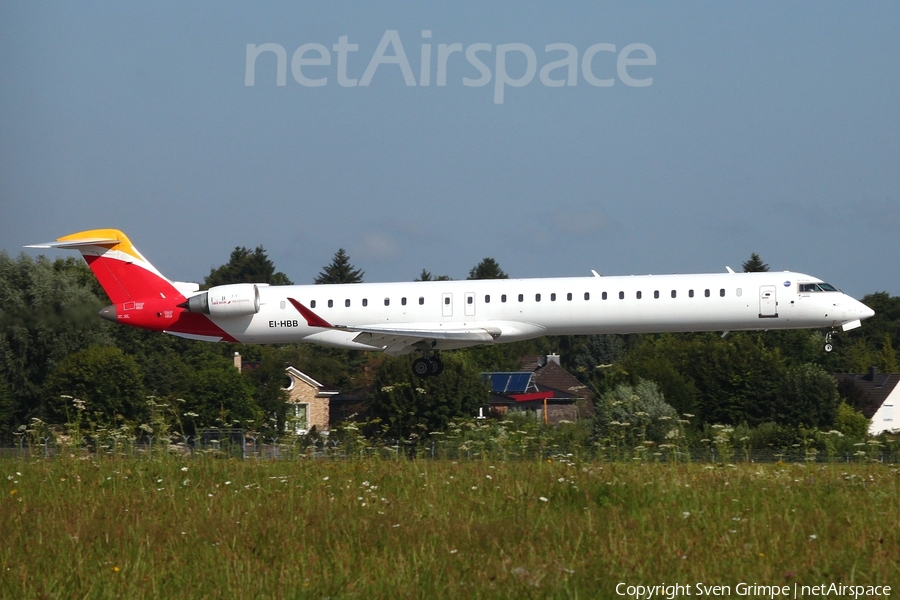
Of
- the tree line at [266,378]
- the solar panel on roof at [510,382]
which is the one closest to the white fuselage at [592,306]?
the tree line at [266,378]

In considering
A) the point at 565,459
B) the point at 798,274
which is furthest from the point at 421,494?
the point at 798,274

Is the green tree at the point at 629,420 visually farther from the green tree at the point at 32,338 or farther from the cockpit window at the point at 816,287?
the green tree at the point at 32,338

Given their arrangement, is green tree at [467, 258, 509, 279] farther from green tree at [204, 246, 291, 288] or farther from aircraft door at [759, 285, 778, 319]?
aircraft door at [759, 285, 778, 319]

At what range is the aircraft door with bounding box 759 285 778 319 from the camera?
23.4 meters

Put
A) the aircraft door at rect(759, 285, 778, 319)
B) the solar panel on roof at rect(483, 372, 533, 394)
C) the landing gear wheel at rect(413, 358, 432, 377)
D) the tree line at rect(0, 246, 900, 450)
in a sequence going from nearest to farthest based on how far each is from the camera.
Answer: the aircraft door at rect(759, 285, 778, 319), the landing gear wheel at rect(413, 358, 432, 377), the tree line at rect(0, 246, 900, 450), the solar panel on roof at rect(483, 372, 533, 394)

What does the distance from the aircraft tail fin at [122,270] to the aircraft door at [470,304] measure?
24.0ft

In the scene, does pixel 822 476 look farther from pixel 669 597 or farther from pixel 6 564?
pixel 6 564

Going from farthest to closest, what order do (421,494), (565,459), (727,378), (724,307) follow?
(727,378), (724,307), (565,459), (421,494)

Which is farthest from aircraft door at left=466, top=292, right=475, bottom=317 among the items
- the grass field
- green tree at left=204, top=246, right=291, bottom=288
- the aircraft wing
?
green tree at left=204, top=246, right=291, bottom=288

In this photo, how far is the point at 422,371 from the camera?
24391 millimetres

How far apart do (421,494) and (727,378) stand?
45.4m

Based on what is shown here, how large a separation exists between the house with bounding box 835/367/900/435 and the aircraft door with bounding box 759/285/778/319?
35.7 m

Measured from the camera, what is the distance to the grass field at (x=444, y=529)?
298 inches

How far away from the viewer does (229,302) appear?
25.7 m
